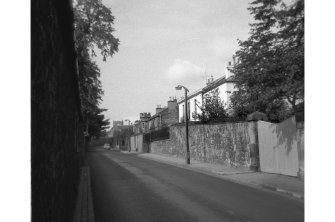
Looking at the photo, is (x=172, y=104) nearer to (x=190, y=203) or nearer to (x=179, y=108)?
(x=179, y=108)

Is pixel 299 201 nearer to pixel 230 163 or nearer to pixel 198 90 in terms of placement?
pixel 230 163

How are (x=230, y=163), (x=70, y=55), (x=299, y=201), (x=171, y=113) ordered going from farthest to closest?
(x=171, y=113)
(x=230, y=163)
(x=299, y=201)
(x=70, y=55)

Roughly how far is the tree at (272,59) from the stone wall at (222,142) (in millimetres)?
2473

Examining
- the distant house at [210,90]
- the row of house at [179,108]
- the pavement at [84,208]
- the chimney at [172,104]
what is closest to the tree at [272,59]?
the pavement at [84,208]

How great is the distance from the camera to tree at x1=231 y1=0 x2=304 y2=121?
12.4 metres

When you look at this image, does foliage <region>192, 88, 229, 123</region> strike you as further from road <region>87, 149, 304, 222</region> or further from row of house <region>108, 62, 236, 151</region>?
road <region>87, 149, 304, 222</region>

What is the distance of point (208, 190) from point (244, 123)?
7535mm

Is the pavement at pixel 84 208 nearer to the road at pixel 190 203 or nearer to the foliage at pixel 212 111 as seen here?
the road at pixel 190 203

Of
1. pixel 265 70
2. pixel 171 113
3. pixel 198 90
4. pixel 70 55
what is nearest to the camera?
pixel 70 55

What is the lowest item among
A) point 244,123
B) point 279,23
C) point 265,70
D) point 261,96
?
point 244,123

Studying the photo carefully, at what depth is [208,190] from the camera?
11.8 meters

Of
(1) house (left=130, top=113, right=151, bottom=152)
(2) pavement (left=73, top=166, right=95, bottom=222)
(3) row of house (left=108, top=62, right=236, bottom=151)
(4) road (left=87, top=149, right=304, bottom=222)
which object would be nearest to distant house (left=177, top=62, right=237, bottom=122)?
(3) row of house (left=108, top=62, right=236, bottom=151)

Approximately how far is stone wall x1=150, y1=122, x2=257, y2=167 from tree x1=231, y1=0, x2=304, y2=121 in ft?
8.11
